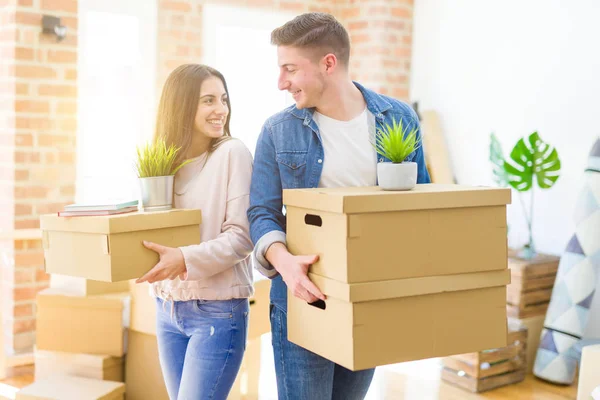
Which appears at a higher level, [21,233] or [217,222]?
[217,222]

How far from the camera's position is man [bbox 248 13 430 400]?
68.2 inches

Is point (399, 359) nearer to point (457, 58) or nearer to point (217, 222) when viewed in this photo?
point (217, 222)

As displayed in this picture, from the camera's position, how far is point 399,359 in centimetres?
157

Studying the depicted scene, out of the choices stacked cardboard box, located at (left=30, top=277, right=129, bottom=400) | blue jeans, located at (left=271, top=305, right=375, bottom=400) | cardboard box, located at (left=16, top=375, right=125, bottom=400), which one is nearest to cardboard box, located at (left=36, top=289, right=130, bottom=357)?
stacked cardboard box, located at (left=30, top=277, right=129, bottom=400)

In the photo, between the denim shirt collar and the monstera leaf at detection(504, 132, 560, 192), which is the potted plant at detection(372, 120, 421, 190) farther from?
the monstera leaf at detection(504, 132, 560, 192)

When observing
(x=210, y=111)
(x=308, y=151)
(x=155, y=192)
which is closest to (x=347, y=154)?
(x=308, y=151)

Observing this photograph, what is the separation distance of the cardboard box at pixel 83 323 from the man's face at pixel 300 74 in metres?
1.70

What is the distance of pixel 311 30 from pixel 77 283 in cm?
194

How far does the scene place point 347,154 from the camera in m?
1.78

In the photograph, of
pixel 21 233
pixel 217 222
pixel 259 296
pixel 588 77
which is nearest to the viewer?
pixel 217 222

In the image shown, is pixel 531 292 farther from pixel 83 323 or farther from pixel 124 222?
pixel 124 222

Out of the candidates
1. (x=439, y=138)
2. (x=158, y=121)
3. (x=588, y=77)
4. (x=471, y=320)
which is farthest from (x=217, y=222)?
(x=439, y=138)

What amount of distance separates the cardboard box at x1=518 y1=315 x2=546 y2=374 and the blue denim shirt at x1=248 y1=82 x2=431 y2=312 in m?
2.31

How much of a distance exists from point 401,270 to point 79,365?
2038mm
